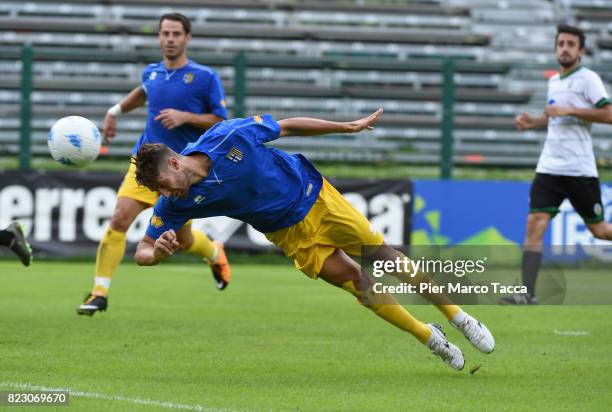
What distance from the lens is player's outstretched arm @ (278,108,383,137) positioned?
6.65 meters

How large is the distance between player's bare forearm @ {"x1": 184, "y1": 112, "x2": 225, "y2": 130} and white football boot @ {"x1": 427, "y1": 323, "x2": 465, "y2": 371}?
3.59 meters

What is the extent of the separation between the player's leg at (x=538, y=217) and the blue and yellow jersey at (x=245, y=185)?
440 centimetres

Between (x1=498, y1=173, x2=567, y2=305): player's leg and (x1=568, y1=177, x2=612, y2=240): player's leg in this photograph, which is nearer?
(x1=498, y1=173, x2=567, y2=305): player's leg

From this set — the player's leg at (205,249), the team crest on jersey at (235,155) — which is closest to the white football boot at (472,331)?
the team crest on jersey at (235,155)

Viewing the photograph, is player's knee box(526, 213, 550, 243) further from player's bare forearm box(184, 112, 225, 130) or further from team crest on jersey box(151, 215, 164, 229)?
team crest on jersey box(151, 215, 164, 229)

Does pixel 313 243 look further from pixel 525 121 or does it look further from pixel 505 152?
pixel 505 152

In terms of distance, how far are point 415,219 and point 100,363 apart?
1003 centimetres

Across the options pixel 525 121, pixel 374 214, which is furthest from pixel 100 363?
pixel 374 214

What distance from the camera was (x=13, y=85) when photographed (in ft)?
56.2

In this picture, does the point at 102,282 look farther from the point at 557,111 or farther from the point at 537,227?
the point at 557,111

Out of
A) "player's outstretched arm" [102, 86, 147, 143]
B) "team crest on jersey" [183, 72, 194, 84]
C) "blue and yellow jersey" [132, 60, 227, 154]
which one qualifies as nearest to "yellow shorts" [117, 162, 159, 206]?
"blue and yellow jersey" [132, 60, 227, 154]

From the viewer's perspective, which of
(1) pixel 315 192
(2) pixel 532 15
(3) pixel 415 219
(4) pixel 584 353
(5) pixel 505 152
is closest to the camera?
(1) pixel 315 192

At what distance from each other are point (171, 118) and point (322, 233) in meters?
3.04

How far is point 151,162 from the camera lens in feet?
19.9
